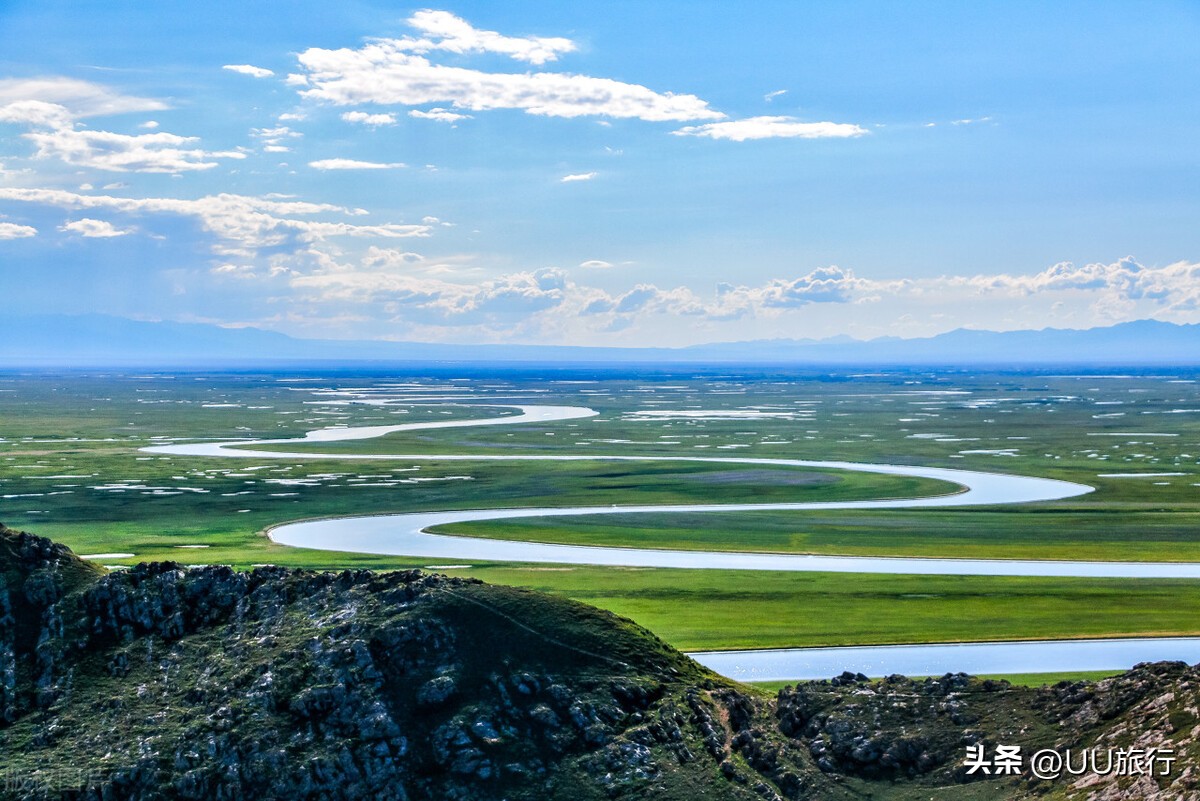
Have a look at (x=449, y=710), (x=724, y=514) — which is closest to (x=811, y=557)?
(x=724, y=514)

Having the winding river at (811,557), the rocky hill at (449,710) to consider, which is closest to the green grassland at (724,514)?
the winding river at (811,557)

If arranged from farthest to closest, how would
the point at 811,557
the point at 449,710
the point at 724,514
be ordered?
1. the point at 724,514
2. the point at 811,557
3. the point at 449,710

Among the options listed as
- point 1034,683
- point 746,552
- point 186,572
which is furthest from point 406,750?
point 746,552

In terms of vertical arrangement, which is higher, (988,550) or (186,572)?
(186,572)

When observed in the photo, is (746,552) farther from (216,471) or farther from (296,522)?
(216,471)

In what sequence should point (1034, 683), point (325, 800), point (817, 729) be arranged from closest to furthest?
point (325, 800) → point (817, 729) → point (1034, 683)

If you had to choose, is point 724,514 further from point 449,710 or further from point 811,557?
point 449,710
